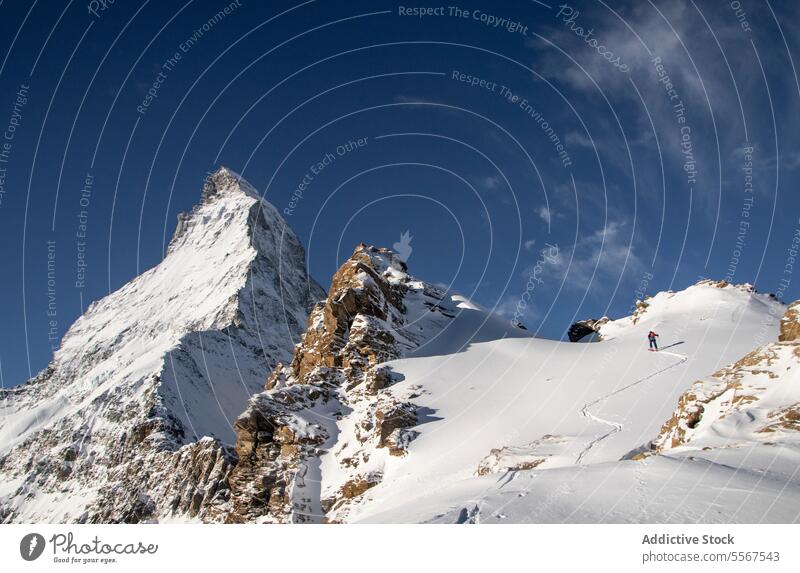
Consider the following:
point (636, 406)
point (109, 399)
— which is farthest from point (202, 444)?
point (109, 399)

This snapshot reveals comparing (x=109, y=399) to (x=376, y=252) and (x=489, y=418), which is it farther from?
(x=489, y=418)

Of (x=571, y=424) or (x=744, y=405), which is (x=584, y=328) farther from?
(x=744, y=405)

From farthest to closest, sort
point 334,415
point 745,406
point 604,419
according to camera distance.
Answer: point 334,415 → point 604,419 → point 745,406

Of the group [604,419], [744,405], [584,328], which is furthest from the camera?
[584,328]

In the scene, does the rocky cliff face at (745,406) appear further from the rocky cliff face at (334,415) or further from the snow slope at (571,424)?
the rocky cliff face at (334,415)

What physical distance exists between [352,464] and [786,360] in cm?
3819

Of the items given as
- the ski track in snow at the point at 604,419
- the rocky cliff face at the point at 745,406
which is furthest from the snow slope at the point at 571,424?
the rocky cliff face at the point at 745,406

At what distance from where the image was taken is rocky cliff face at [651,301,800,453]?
24.2m
